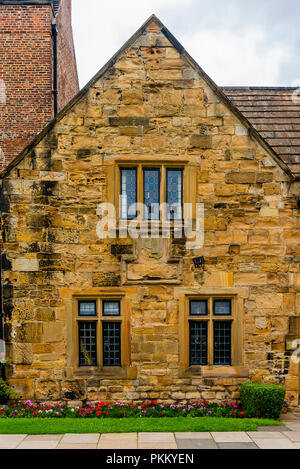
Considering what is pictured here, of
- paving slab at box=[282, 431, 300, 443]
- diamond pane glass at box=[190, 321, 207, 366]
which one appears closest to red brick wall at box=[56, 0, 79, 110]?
diamond pane glass at box=[190, 321, 207, 366]

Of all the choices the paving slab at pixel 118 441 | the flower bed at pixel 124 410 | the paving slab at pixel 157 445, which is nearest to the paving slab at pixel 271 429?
the flower bed at pixel 124 410

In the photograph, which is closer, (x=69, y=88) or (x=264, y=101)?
(x=264, y=101)

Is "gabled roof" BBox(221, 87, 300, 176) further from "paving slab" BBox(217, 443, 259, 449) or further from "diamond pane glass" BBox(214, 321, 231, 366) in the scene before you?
"paving slab" BBox(217, 443, 259, 449)

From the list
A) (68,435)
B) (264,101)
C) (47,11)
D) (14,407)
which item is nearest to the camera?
(68,435)

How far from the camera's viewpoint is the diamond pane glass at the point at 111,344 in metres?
8.68

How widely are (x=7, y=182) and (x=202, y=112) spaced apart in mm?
4822

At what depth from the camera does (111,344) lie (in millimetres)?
8695

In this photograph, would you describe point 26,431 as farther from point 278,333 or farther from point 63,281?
point 278,333

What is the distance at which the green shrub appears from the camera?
7.84 m

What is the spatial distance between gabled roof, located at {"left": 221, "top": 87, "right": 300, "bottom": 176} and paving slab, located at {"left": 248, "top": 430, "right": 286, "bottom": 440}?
6076 mm

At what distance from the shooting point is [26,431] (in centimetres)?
693

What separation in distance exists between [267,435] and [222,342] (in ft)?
7.51

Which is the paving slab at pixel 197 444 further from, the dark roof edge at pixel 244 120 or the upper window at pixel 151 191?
the dark roof edge at pixel 244 120

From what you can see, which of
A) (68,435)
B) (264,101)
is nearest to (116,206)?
(68,435)
